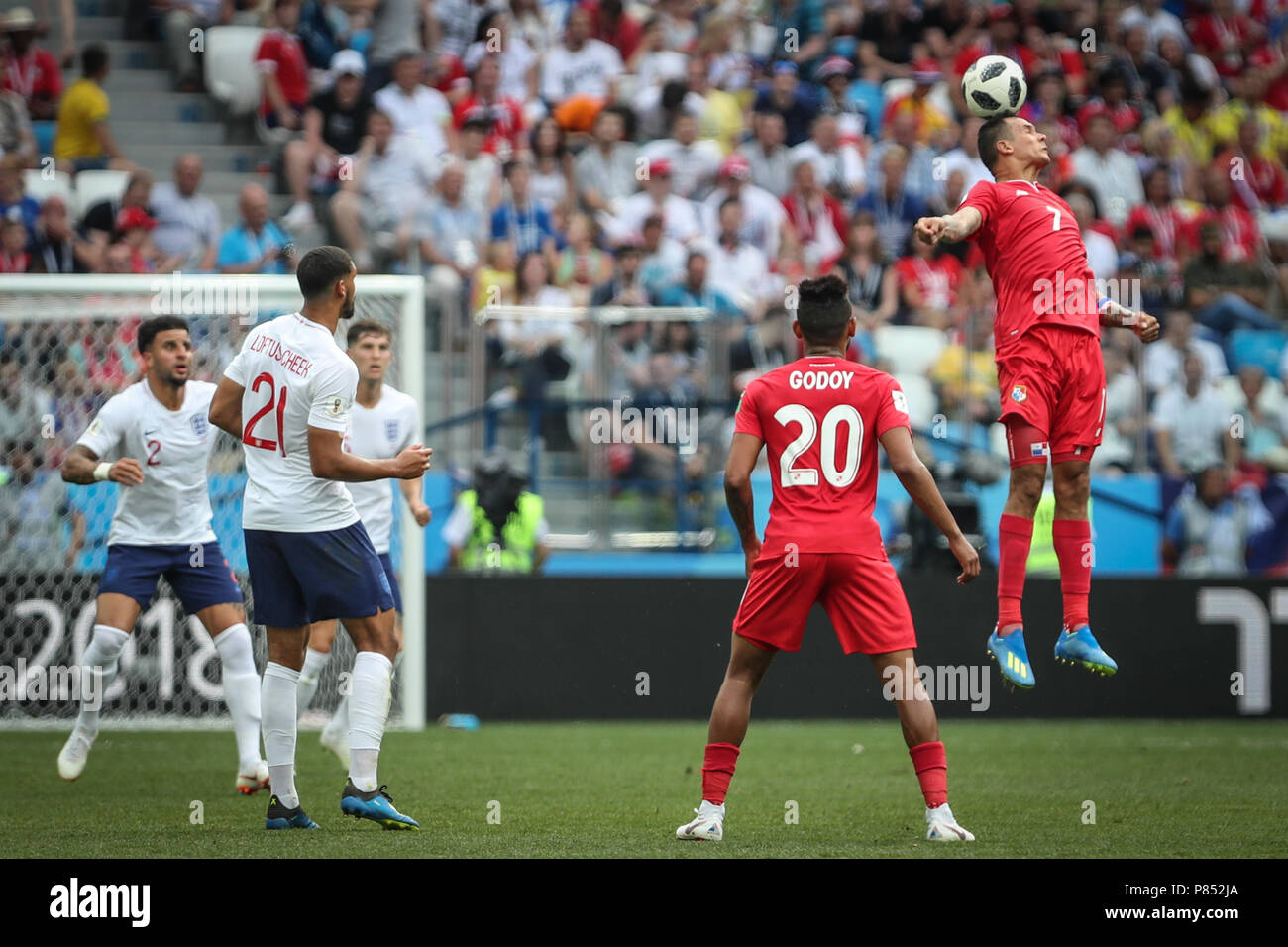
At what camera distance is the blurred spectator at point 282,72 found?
17.5 meters

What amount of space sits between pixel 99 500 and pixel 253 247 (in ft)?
9.63

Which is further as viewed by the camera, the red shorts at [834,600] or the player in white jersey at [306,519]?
the player in white jersey at [306,519]

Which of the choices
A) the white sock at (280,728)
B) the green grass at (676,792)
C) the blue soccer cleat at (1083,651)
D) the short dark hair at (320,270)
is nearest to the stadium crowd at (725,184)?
the green grass at (676,792)

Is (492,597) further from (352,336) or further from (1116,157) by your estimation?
(1116,157)

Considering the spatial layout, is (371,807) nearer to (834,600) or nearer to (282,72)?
(834,600)

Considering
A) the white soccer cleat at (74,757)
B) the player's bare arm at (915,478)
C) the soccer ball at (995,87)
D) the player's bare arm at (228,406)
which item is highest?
the soccer ball at (995,87)

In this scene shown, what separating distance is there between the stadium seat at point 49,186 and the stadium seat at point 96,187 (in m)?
0.07

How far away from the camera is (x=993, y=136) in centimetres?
834

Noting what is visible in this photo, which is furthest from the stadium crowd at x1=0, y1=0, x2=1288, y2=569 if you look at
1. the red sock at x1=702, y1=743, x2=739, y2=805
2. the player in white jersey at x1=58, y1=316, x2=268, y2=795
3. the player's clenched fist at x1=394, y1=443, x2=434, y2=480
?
the red sock at x1=702, y1=743, x2=739, y2=805

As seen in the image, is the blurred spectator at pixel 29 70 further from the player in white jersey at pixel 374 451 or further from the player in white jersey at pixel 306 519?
the player in white jersey at pixel 306 519

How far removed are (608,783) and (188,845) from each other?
3.15 metres

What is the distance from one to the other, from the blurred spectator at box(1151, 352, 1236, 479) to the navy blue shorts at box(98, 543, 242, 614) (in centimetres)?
867

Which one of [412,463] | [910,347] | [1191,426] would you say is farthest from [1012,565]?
[1191,426]

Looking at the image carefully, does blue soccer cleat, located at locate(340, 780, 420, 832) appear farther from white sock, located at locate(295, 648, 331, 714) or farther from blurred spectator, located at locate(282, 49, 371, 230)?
blurred spectator, located at locate(282, 49, 371, 230)
